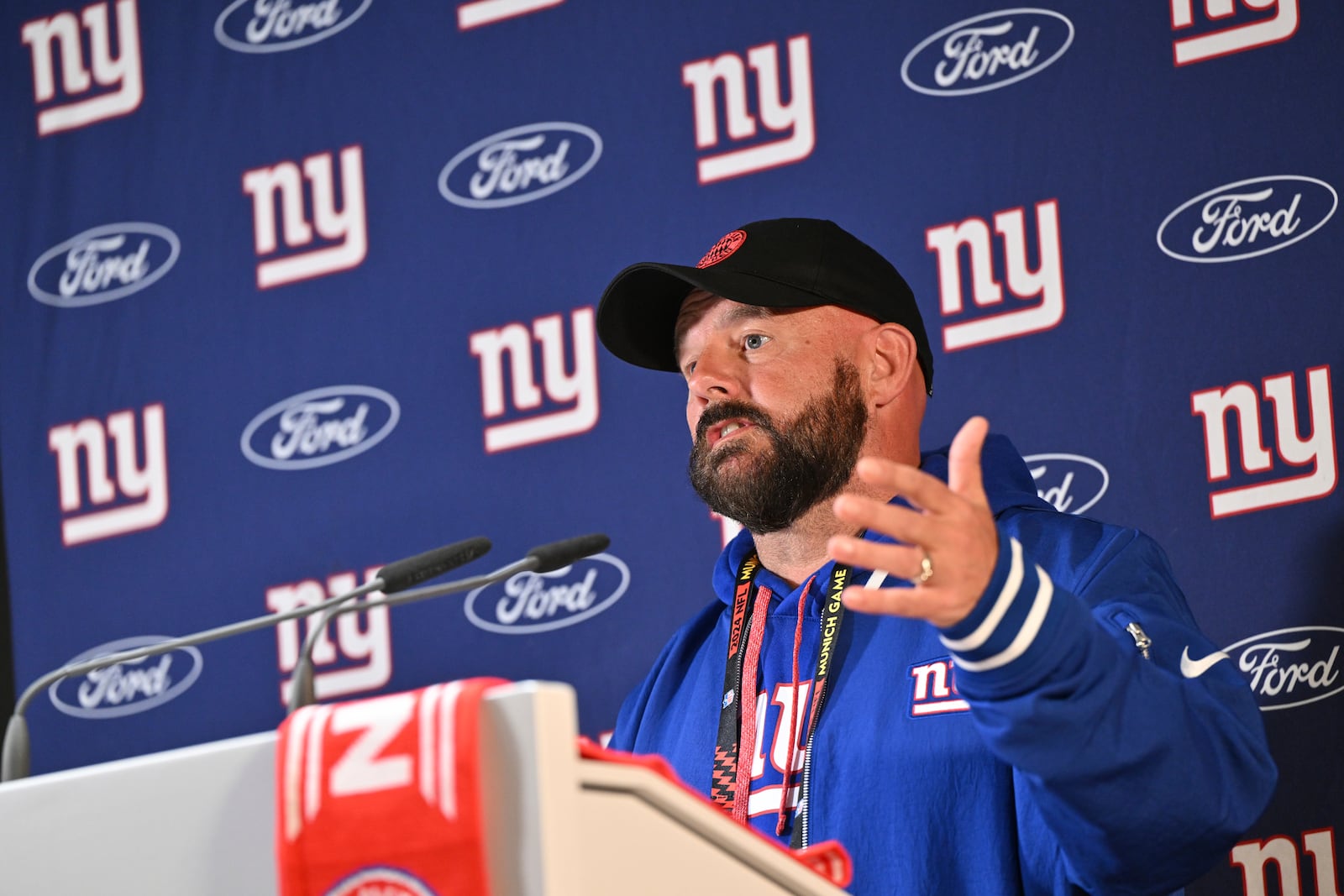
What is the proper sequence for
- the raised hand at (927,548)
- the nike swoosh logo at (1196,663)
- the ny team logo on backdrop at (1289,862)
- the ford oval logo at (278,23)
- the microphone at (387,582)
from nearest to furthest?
the raised hand at (927,548) < the nike swoosh logo at (1196,663) < the microphone at (387,582) < the ny team logo on backdrop at (1289,862) < the ford oval logo at (278,23)

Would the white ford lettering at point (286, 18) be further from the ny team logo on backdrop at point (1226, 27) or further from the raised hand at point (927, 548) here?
the raised hand at point (927, 548)

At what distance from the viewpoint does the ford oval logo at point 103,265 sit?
3.17m

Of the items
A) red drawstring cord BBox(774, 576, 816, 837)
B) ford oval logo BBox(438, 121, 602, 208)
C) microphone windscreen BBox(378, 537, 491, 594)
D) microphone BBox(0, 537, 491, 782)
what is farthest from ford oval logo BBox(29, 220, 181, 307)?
red drawstring cord BBox(774, 576, 816, 837)

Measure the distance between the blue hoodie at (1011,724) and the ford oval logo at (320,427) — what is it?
1.02 metres

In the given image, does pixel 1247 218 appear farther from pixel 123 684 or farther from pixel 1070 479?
pixel 123 684

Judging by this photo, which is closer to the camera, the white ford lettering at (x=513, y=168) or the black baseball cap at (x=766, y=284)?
the black baseball cap at (x=766, y=284)

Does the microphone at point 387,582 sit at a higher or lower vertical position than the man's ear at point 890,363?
lower

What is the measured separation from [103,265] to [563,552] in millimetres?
1781

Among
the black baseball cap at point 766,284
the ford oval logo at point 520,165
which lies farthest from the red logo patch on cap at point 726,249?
the ford oval logo at point 520,165

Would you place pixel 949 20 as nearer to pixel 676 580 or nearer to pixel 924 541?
pixel 676 580

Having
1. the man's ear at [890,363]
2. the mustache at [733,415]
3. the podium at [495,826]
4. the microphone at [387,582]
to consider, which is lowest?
the podium at [495,826]

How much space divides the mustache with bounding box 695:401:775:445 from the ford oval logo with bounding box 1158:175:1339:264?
0.82 m

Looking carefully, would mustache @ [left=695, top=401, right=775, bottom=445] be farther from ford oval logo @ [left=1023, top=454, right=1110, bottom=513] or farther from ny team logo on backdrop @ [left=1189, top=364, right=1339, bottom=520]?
ny team logo on backdrop @ [left=1189, top=364, right=1339, bottom=520]

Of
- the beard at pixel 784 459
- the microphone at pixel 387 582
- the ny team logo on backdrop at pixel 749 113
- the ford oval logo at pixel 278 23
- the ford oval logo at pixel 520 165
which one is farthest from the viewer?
the ford oval logo at pixel 278 23
